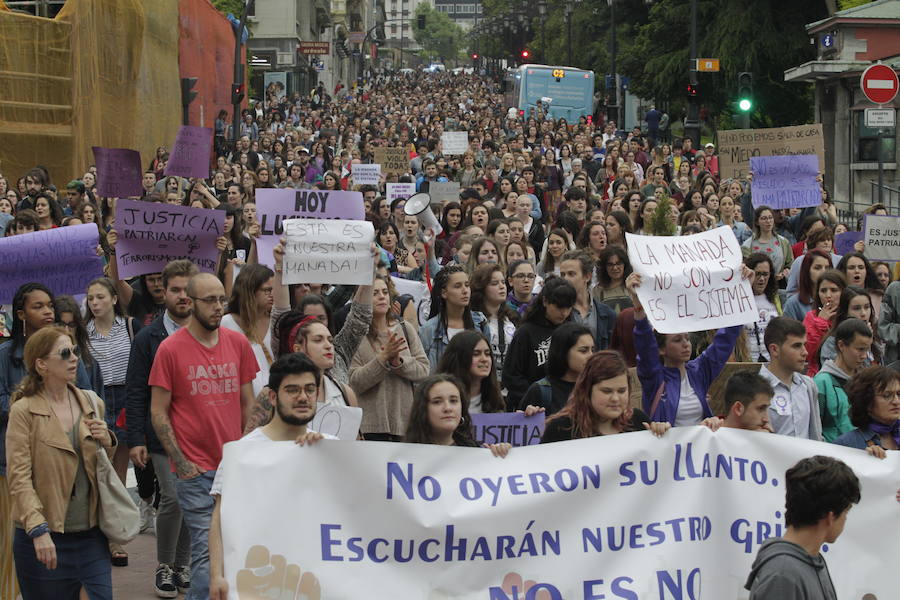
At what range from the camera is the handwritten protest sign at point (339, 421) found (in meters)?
6.03

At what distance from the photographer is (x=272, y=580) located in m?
5.18

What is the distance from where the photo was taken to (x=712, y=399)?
7055 mm

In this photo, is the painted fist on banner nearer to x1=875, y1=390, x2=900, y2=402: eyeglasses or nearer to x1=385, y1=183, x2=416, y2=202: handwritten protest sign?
x1=875, y1=390, x2=900, y2=402: eyeglasses

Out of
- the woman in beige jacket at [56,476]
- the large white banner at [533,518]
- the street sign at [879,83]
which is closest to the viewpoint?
the large white banner at [533,518]

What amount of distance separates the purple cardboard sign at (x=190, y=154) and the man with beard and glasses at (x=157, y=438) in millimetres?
7114

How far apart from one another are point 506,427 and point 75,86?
17102 mm

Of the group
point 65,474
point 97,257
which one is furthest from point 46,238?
point 65,474

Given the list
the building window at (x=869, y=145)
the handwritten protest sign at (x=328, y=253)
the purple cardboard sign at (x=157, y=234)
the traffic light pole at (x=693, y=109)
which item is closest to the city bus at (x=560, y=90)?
the traffic light pole at (x=693, y=109)

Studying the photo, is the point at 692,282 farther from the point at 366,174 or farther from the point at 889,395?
the point at 366,174

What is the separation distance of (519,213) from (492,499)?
861cm

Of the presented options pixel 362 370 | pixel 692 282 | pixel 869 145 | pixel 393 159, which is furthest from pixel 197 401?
pixel 869 145

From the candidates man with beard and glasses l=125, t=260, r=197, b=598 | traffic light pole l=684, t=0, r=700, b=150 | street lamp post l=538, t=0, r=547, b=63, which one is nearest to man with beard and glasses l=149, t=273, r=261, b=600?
man with beard and glasses l=125, t=260, r=197, b=598

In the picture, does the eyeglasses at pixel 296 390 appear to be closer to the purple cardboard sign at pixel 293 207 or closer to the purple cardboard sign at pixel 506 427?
the purple cardboard sign at pixel 506 427

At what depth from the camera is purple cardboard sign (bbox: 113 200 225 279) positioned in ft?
28.9
